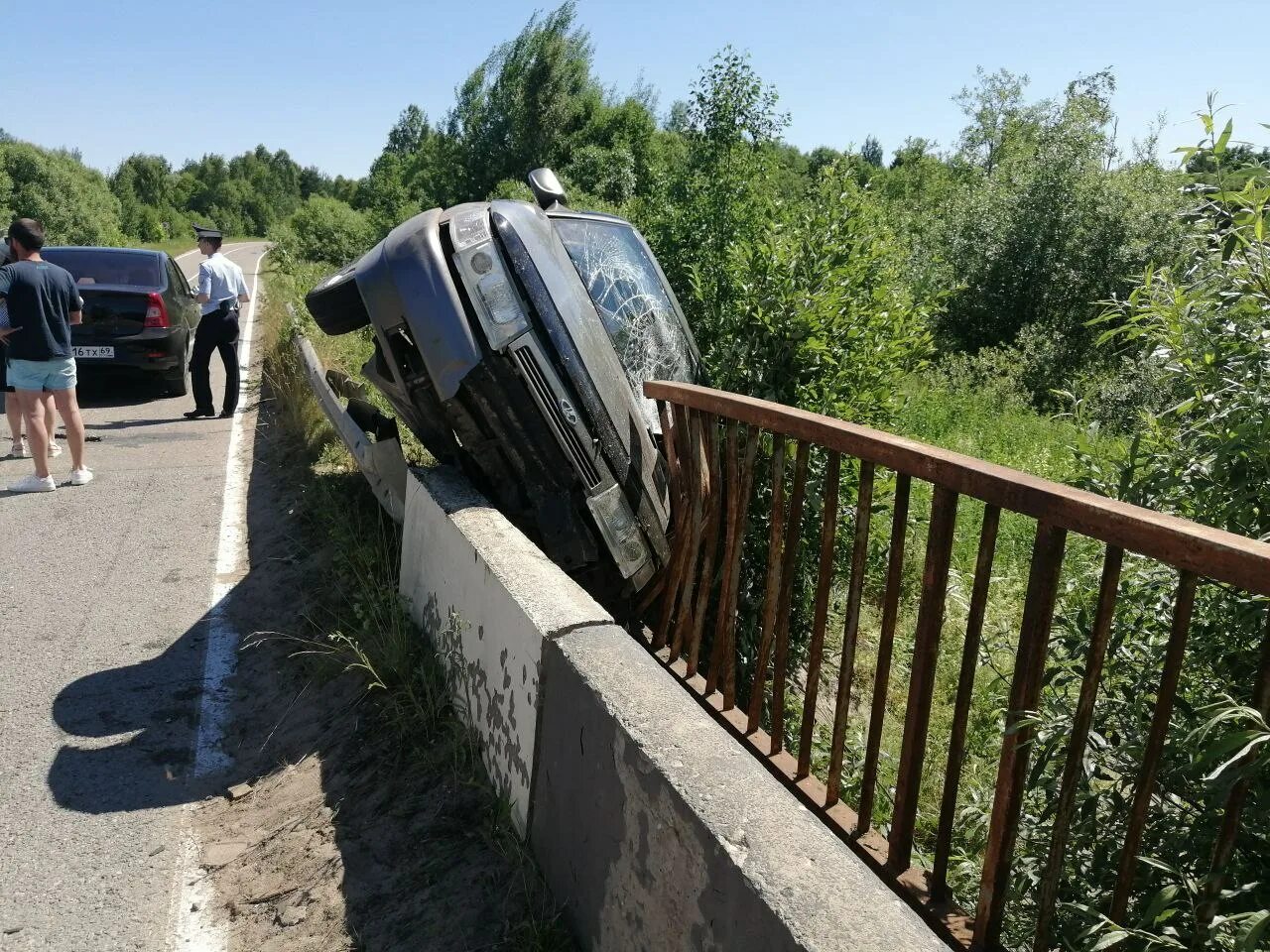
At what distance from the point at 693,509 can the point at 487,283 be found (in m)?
1.50

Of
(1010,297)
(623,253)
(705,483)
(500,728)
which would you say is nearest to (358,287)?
(623,253)

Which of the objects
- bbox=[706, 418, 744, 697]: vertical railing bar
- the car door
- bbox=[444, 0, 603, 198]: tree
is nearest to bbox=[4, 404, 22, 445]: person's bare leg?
the car door

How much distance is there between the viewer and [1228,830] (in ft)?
5.60

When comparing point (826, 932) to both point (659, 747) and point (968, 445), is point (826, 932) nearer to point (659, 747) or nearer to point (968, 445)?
point (659, 747)

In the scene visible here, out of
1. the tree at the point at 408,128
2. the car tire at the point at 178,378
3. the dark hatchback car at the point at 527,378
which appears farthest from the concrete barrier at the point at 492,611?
the tree at the point at 408,128

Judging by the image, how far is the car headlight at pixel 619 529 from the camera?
4.18 m

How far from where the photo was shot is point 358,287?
442 cm

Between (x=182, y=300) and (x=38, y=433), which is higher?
(x=182, y=300)

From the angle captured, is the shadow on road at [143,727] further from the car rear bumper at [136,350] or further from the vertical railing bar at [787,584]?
the car rear bumper at [136,350]

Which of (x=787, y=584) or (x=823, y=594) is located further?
(x=787, y=584)

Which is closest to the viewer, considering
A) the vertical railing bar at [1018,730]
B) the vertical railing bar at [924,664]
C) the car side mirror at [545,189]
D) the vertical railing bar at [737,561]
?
the vertical railing bar at [1018,730]

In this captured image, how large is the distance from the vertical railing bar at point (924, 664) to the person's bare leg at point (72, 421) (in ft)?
22.7

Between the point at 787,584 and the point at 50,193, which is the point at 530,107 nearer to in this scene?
the point at 50,193

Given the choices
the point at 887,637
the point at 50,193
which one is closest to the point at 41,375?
the point at 887,637
